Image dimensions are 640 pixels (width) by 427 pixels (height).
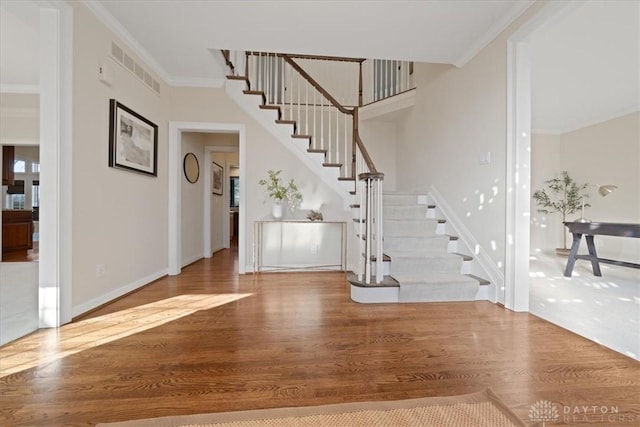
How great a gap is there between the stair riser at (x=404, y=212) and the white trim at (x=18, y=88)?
224 inches

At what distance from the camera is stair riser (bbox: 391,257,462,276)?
315 centimetres

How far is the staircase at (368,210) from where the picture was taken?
282 cm

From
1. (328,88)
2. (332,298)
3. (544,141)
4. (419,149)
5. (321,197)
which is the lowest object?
(332,298)

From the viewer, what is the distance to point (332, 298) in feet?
9.39

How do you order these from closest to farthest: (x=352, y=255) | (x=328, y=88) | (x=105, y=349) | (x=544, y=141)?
(x=105, y=349), (x=352, y=255), (x=328, y=88), (x=544, y=141)

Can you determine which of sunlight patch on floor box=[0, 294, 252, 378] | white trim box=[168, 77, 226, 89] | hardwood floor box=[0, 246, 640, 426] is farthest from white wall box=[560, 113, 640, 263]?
white trim box=[168, 77, 226, 89]

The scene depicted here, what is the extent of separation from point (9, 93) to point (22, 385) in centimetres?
524

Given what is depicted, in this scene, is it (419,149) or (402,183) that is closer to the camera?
(419,149)

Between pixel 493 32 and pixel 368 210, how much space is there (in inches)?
82.1

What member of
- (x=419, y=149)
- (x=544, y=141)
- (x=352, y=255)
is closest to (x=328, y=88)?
(x=419, y=149)

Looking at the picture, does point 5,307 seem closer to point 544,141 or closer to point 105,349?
point 105,349

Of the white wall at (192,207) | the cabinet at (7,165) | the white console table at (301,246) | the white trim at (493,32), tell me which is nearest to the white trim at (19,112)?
the cabinet at (7,165)

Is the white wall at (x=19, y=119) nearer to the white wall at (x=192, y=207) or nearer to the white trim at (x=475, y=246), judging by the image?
the white wall at (x=192, y=207)

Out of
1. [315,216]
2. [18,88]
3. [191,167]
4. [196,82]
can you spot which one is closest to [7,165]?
[18,88]
